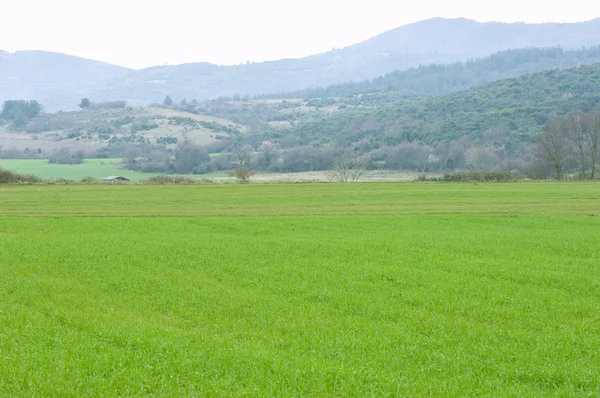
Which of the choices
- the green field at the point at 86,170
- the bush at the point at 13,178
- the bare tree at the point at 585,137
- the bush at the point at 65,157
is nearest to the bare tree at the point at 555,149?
the bare tree at the point at 585,137

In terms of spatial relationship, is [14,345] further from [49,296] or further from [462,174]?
[462,174]

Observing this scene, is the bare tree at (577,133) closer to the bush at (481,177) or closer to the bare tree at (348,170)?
the bush at (481,177)

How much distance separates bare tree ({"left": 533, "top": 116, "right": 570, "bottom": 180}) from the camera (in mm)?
72125

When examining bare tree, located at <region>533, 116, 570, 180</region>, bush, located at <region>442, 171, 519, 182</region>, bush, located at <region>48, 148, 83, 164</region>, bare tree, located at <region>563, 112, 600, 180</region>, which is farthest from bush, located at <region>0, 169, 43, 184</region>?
bush, located at <region>48, 148, 83, 164</region>

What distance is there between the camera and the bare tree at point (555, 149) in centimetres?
7212

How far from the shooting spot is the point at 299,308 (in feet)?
43.6

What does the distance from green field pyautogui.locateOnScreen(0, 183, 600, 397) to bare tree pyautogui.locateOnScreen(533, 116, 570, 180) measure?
156 feet

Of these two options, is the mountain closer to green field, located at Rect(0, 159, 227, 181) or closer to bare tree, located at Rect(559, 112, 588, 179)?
bare tree, located at Rect(559, 112, 588, 179)

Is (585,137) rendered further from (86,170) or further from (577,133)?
(86,170)

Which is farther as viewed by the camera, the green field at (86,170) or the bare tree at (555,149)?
the green field at (86,170)

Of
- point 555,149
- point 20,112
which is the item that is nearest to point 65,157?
point 20,112

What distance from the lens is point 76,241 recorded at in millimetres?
21422

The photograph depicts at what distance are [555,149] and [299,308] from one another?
220 feet

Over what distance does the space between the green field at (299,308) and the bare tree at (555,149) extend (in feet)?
156
